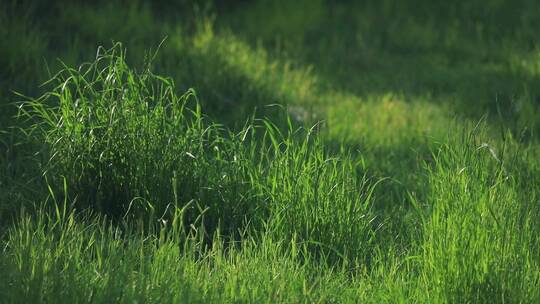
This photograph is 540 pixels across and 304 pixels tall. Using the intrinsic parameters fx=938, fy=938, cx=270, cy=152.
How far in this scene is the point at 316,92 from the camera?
6.29 metres

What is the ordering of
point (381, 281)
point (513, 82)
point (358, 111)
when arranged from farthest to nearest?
1. point (513, 82)
2. point (358, 111)
3. point (381, 281)

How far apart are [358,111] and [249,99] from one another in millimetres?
736

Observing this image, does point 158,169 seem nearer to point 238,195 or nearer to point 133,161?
point 133,161

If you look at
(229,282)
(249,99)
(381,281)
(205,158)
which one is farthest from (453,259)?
(249,99)

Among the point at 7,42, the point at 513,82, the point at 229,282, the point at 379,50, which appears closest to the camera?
the point at 229,282

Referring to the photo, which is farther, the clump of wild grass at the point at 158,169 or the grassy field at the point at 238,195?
the clump of wild grass at the point at 158,169

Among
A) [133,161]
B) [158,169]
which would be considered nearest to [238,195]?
[158,169]

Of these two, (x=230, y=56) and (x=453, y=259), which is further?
(x=230, y=56)

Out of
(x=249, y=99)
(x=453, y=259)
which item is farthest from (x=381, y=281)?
(x=249, y=99)

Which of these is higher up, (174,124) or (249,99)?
(174,124)

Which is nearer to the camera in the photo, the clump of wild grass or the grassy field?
the grassy field

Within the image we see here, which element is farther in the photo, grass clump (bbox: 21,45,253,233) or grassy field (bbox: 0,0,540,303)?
grass clump (bbox: 21,45,253,233)

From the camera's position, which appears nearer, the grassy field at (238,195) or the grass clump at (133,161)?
the grassy field at (238,195)

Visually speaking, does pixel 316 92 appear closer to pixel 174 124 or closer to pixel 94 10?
pixel 94 10
